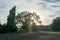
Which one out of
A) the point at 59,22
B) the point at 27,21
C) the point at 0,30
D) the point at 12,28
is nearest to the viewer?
the point at 0,30

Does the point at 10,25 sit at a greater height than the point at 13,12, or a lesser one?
lesser

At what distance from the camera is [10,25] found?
50.0 m

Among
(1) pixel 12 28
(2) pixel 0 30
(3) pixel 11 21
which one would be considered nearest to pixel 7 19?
(3) pixel 11 21

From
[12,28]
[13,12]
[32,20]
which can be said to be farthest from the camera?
[32,20]

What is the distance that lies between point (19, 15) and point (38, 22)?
326 inches

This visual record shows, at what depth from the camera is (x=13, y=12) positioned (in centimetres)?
5238

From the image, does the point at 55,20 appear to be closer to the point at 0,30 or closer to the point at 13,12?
the point at 13,12

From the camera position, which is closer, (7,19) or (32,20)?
(7,19)

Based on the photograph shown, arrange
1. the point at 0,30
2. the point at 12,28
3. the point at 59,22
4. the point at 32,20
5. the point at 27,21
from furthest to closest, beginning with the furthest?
the point at 59,22, the point at 32,20, the point at 27,21, the point at 12,28, the point at 0,30

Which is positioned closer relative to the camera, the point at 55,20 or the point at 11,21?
the point at 11,21

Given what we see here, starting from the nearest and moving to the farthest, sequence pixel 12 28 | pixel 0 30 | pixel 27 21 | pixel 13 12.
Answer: pixel 0 30 → pixel 12 28 → pixel 13 12 → pixel 27 21

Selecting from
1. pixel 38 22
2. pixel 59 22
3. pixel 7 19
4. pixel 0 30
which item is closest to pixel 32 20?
pixel 38 22

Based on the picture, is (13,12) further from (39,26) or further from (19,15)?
(39,26)

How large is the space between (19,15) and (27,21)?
→ 5999 mm
